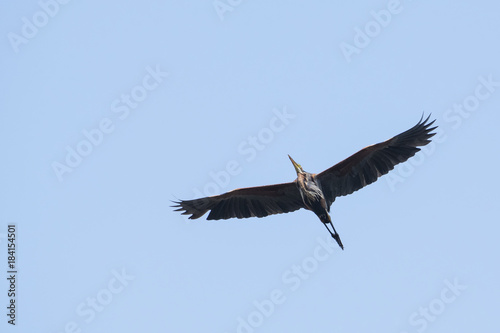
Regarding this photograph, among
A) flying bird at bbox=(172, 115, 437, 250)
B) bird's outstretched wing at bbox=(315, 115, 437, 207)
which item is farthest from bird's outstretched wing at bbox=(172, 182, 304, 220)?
bird's outstretched wing at bbox=(315, 115, 437, 207)

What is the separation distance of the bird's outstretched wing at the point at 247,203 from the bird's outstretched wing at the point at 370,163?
1.05 metres

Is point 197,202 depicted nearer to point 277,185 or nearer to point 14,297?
point 277,185

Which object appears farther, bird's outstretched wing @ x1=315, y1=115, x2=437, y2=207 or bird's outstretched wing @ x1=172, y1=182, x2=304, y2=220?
→ bird's outstretched wing @ x1=172, y1=182, x2=304, y2=220

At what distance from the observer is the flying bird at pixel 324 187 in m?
30.2

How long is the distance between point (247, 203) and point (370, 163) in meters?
3.89

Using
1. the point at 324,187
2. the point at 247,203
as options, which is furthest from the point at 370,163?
the point at 247,203

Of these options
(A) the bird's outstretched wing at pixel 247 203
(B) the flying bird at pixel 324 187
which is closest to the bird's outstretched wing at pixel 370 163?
(B) the flying bird at pixel 324 187

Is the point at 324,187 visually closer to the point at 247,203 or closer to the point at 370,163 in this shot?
the point at 370,163

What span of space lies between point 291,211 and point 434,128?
484 centimetres

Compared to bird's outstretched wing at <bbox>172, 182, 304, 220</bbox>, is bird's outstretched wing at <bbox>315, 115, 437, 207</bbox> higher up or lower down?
lower down

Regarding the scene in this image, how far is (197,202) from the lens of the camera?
31.9 metres

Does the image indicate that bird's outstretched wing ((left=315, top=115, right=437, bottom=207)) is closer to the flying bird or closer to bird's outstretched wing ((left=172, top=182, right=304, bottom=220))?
the flying bird

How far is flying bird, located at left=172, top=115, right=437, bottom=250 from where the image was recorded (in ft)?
99.2

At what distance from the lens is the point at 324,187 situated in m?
30.8
